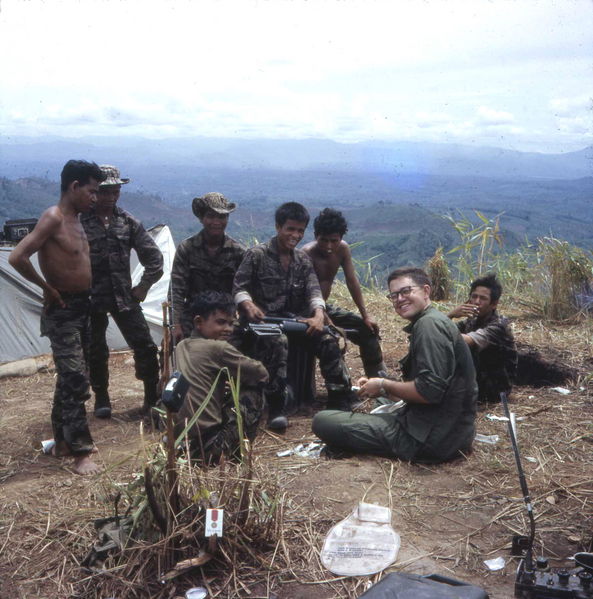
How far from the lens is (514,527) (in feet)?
9.95

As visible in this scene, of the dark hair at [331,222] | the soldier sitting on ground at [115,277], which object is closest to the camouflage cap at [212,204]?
the soldier sitting on ground at [115,277]

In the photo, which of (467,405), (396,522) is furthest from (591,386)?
(396,522)

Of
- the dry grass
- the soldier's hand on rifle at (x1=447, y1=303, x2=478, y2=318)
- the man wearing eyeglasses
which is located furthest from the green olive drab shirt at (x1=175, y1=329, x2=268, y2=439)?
the dry grass

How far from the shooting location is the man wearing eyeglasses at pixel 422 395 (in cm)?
352

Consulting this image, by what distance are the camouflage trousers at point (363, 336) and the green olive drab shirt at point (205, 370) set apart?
1.63 metres

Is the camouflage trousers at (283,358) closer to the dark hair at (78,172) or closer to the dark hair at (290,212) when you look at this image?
the dark hair at (290,212)

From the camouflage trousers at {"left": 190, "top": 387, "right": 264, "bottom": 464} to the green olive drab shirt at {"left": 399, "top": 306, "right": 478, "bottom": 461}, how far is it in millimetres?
970

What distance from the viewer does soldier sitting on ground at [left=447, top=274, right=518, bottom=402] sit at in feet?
15.2

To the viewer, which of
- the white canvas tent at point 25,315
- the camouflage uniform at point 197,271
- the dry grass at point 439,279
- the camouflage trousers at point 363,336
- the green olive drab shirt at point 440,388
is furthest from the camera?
the dry grass at point 439,279

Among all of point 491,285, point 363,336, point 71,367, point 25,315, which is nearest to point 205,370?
point 71,367

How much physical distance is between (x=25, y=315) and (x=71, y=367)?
4327 mm

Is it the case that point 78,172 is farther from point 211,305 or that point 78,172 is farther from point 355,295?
point 355,295

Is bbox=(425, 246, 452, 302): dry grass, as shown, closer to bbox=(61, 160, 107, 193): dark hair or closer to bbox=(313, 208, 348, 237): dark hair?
bbox=(313, 208, 348, 237): dark hair

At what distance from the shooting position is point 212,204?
479 centimetres
